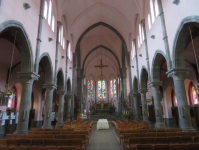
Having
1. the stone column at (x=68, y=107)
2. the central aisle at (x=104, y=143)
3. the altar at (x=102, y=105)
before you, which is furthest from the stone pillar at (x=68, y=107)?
the altar at (x=102, y=105)

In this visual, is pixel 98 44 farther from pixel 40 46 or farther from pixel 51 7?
pixel 40 46

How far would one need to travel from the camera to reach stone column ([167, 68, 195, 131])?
9.47 metres

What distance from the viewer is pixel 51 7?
14688 mm

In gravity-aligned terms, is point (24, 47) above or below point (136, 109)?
above

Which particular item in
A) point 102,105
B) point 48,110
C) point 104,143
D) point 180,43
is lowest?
point 104,143

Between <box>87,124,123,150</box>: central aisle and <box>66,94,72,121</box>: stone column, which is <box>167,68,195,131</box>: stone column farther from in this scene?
<box>66,94,72,121</box>: stone column

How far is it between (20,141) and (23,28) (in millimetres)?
6915

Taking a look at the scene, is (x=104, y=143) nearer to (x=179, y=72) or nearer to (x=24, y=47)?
(x=179, y=72)

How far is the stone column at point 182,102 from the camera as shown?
31.1 ft

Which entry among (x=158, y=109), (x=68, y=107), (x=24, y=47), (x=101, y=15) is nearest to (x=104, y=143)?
(x=158, y=109)

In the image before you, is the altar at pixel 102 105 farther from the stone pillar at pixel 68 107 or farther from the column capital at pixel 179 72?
the column capital at pixel 179 72

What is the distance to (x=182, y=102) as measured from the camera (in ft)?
32.4

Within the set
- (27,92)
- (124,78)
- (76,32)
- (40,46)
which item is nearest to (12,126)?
(27,92)

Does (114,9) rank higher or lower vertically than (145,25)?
higher
